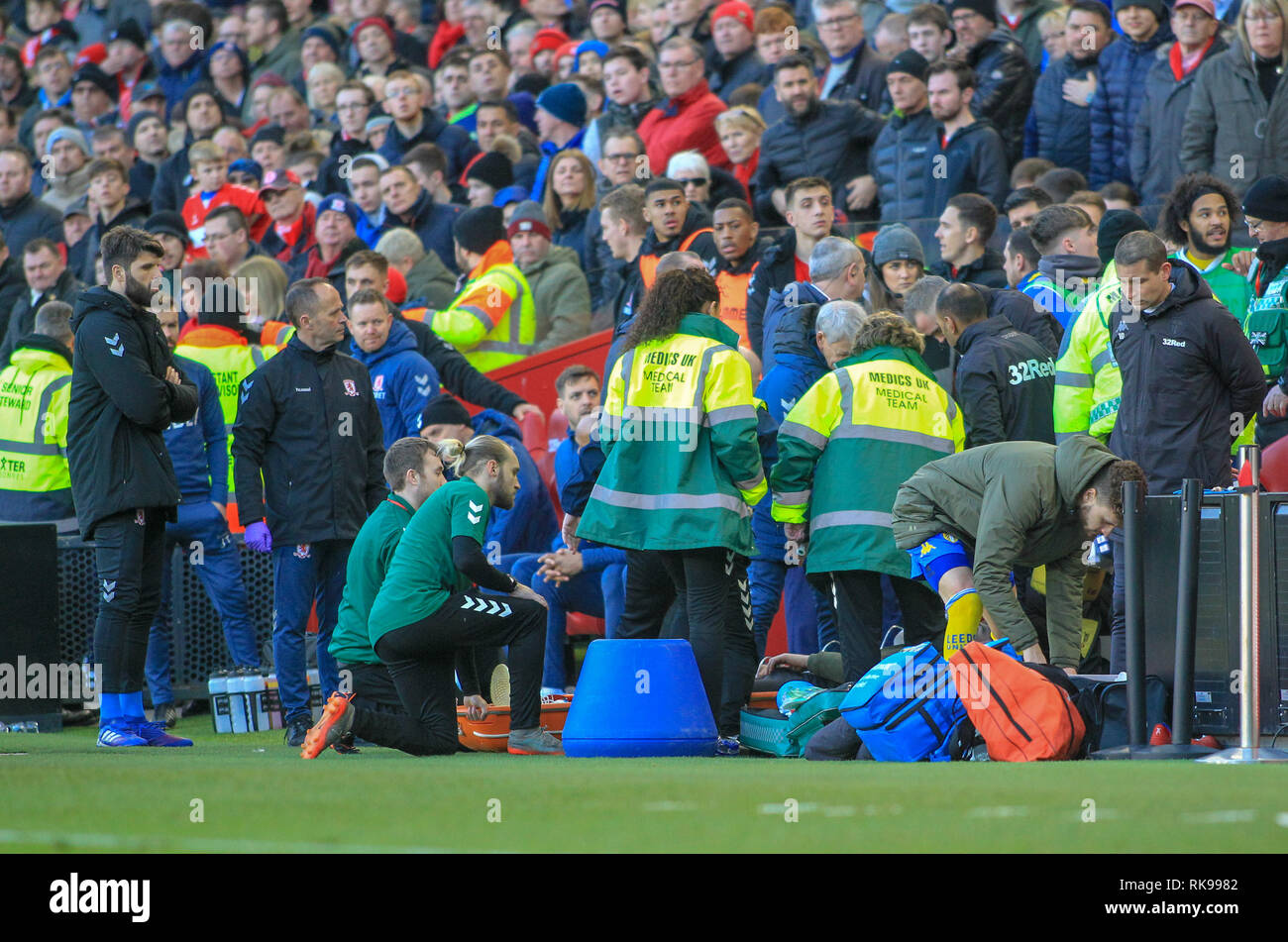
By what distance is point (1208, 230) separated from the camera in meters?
9.64

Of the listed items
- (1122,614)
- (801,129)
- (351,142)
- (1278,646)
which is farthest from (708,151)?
(1278,646)

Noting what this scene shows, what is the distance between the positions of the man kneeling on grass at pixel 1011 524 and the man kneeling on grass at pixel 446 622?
1.81 meters

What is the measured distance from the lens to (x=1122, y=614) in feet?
27.1

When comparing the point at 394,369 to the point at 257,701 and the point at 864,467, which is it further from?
the point at 864,467

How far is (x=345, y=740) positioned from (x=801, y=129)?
668 centimetres

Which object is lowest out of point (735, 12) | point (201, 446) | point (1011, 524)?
point (1011, 524)

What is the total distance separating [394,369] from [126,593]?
298cm

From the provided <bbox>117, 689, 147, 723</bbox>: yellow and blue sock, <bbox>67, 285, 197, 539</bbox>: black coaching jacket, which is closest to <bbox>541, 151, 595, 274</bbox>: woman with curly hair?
<bbox>67, 285, 197, 539</bbox>: black coaching jacket

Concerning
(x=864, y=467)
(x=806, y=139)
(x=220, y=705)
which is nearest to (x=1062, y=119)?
(x=806, y=139)

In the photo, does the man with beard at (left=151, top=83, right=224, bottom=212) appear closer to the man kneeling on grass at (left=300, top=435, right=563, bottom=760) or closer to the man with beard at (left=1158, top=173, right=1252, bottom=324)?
the man kneeling on grass at (left=300, top=435, right=563, bottom=760)

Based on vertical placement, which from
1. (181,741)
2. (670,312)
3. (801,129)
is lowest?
(181,741)

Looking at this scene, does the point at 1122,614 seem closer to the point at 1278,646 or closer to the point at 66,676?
the point at 1278,646

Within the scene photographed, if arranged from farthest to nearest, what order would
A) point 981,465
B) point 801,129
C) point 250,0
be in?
1. point 250,0
2. point 801,129
3. point 981,465

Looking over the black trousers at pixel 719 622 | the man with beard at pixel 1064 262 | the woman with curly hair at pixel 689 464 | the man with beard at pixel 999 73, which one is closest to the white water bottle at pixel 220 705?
the woman with curly hair at pixel 689 464
